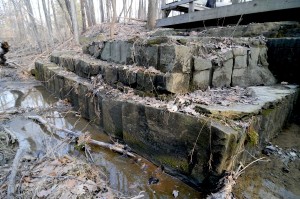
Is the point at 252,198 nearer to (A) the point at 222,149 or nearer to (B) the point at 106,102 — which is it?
(A) the point at 222,149

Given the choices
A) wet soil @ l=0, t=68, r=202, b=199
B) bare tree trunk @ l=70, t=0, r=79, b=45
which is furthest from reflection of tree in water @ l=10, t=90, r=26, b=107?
bare tree trunk @ l=70, t=0, r=79, b=45

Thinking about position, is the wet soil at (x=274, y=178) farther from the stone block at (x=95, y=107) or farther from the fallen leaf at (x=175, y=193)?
the stone block at (x=95, y=107)

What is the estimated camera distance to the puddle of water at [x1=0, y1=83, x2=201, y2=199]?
9.06 ft

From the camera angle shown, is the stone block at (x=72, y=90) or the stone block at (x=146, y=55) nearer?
the stone block at (x=146, y=55)

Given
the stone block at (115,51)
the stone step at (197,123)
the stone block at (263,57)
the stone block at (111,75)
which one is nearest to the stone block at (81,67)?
the stone block at (115,51)

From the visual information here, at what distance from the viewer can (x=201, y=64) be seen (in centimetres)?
331

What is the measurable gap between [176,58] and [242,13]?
11.0ft

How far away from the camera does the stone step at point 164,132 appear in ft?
7.78

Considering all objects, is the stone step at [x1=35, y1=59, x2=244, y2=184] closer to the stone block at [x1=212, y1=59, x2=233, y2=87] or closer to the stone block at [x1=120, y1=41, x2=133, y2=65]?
the stone block at [x1=120, y1=41, x2=133, y2=65]

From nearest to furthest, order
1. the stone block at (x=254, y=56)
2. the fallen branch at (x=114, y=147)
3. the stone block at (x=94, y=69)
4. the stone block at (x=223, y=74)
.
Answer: the fallen branch at (x=114, y=147) < the stone block at (x=223, y=74) < the stone block at (x=254, y=56) < the stone block at (x=94, y=69)

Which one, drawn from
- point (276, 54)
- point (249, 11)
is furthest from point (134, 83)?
point (249, 11)

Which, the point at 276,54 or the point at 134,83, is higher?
the point at 276,54

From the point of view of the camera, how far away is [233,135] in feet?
7.46

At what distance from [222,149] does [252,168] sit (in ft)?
3.63
